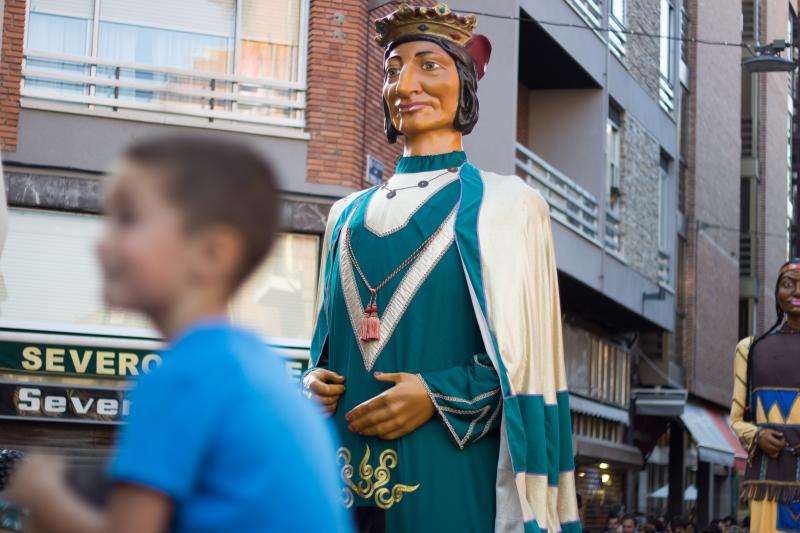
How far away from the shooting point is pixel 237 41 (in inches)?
672

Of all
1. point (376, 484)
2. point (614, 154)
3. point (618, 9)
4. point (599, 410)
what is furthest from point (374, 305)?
point (599, 410)

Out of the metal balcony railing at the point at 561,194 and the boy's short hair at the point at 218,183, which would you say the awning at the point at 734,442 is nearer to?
the metal balcony railing at the point at 561,194

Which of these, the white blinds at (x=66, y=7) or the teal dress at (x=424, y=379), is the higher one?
the white blinds at (x=66, y=7)

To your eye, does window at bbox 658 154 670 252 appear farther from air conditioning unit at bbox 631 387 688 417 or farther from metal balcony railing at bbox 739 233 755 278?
metal balcony railing at bbox 739 233 755 278

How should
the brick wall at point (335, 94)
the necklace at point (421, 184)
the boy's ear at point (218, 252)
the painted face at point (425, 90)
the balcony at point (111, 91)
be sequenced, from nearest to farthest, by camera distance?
1. the boy's ear at point (218, 252)
2. the necklace at point (421, 184)
3. the painted face at point (425, 90)
4. the balcony at point (111, 91)
5. the brick wall at point (335, 94)

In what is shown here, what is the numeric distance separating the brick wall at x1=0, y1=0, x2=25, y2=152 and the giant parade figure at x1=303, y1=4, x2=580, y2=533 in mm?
11743

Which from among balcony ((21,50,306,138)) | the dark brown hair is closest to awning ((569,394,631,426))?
balcony ((21,50,306,138))

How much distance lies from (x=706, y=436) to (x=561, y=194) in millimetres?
10178

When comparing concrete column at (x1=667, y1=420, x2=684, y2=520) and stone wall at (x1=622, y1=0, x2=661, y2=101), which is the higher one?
stone wall at (x1=622, y1=0, x2=661, y2=101)

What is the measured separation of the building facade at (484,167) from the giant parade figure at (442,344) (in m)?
0.38

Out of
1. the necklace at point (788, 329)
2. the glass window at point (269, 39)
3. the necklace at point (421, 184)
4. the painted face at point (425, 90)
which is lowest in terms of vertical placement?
the necklace at point (788, 329)

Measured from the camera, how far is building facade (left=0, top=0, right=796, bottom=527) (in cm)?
1596

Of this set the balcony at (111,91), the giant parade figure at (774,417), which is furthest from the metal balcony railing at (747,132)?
the giant parade figure at (774,417)

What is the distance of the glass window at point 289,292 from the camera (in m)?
17.0
